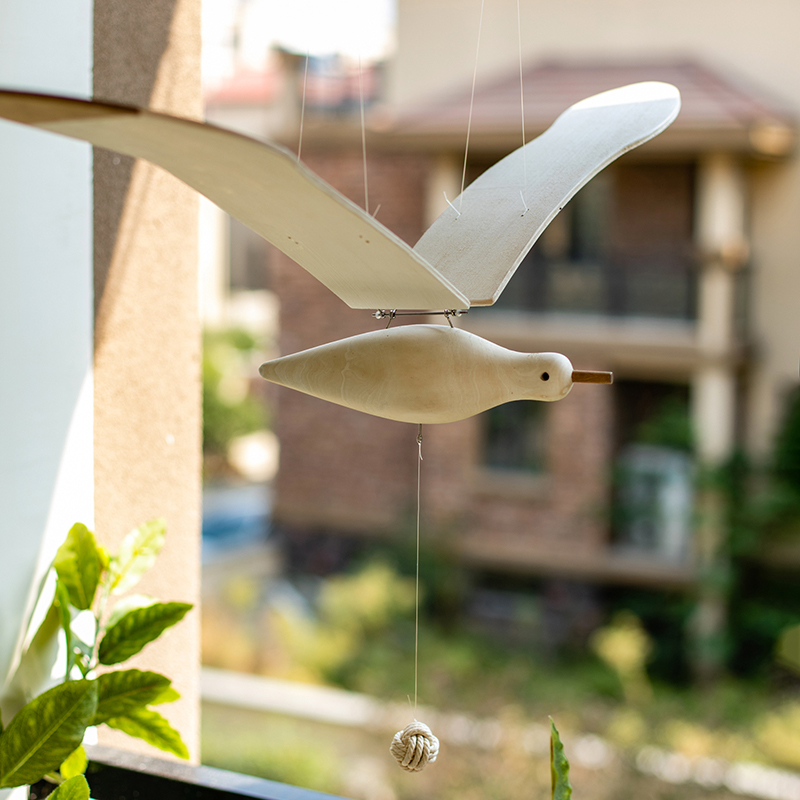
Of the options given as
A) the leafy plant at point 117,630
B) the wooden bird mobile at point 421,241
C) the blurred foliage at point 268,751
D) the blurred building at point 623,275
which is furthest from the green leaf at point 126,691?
the blurred building at point 623,275

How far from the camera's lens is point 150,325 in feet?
5.11

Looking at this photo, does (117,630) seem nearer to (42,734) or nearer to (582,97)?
(42,734)

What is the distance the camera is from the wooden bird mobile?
761 millimetres

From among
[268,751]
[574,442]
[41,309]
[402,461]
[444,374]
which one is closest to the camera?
[444,374]

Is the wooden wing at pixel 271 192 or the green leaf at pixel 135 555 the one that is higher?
the wooden wing at pixel 271 192

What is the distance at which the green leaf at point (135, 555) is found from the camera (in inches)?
52.8

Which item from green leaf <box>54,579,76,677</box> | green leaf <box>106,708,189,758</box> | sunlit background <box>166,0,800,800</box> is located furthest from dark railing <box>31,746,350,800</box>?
sunlit background <box>166,0,800,800</box>

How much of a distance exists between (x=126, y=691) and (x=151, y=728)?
Answer: 7 centimetres

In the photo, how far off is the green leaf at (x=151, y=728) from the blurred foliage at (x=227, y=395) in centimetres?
963

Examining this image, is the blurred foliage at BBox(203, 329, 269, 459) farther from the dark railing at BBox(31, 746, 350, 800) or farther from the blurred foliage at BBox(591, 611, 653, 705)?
the dark railing at BBox(31, 746, 350, 800)

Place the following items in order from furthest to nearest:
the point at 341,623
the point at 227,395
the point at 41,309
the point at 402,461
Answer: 1. the point at 227,395
2. the point at 402,461
3. the point at 341,623
4. the point at 41,309

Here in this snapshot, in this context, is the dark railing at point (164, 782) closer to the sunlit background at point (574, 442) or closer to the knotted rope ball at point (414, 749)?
the knotted rope ball at point (414, 749)

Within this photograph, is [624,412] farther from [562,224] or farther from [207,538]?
[207,538]

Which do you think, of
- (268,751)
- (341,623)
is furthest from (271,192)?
(341,623)
